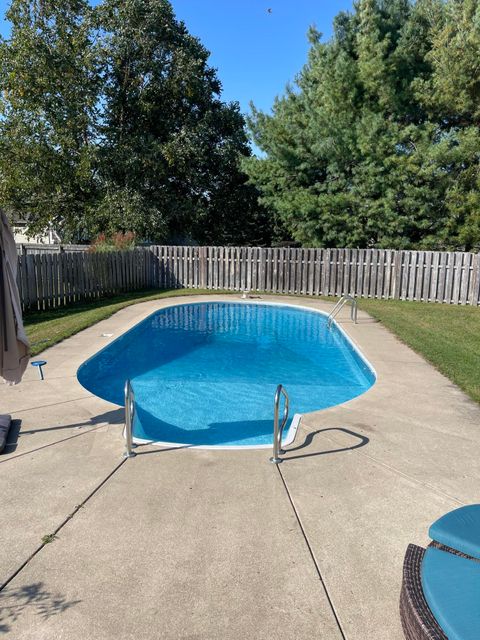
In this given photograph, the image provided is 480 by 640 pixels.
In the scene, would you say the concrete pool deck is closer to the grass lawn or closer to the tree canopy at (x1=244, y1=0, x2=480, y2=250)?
the grass lawn

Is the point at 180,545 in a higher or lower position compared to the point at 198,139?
lower

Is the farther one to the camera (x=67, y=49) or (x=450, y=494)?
(x=67, y=49)

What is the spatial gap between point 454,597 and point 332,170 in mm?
17527

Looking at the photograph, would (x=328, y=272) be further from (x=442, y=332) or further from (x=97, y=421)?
(x=97, y=421)

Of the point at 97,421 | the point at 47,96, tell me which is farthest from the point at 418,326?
the point at 47,96

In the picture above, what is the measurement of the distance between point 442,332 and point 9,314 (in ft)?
27.9

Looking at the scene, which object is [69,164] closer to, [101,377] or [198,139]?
[198,139]

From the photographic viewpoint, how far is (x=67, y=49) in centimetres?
2017

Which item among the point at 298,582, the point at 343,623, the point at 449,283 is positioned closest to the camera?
the point at 343,623

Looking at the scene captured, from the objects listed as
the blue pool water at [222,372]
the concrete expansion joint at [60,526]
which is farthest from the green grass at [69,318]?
the concrete expansion joint at [60,526]

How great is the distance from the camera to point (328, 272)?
51.5ft

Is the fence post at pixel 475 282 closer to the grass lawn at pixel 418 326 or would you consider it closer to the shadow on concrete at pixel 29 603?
the grass lawn at pixel 418 326

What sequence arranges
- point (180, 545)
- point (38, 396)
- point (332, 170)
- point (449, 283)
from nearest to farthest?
point (180, 545), point (38, 396), point (449, 283), point (332, 170)

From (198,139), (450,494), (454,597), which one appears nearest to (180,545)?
(454,597)
